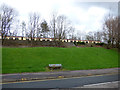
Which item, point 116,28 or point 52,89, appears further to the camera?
point 116,28

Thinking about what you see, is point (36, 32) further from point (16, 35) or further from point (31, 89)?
point (31, 89)

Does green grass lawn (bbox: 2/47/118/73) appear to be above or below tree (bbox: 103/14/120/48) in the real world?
below

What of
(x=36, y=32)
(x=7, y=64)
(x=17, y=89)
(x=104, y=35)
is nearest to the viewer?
(x=17, y=89)

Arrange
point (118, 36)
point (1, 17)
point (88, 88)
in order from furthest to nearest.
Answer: point (1, 17) → point (118, 36) → point (88, 88)

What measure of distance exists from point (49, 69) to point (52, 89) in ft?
20.8

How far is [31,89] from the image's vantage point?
6.09 meters

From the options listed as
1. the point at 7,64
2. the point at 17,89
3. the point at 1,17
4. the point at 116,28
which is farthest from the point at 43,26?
the point at 17,89

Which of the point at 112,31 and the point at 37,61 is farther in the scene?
the point at 112,31

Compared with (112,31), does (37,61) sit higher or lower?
lower

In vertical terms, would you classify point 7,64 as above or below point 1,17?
below

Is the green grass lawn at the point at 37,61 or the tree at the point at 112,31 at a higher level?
the tree at the point at 112,31

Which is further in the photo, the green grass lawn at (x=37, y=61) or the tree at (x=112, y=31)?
the tree at (x=112, y=31)

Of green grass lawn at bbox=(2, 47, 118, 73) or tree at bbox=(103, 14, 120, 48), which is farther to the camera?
tree at bbox=(103, 14, 120, 48)

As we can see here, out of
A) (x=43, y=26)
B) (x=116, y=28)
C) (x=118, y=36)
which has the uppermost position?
(x=43, y=26)
